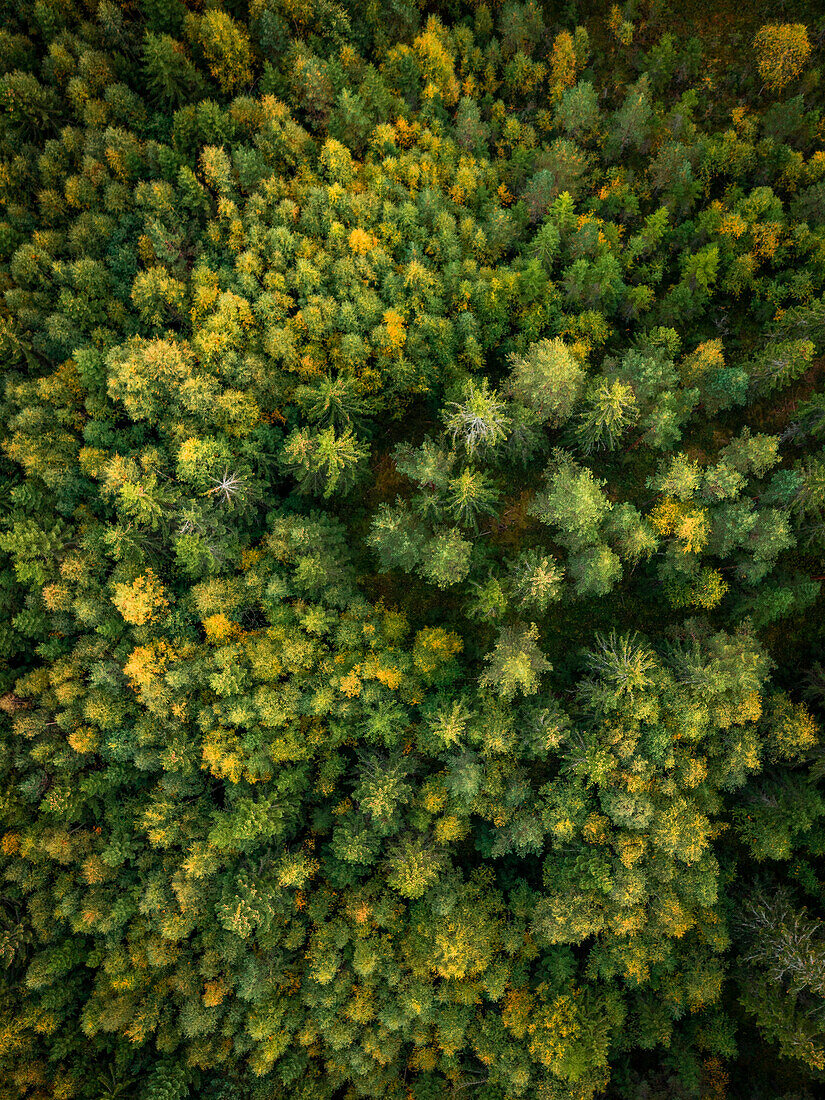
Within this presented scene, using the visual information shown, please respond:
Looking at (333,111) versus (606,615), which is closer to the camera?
(333,111)

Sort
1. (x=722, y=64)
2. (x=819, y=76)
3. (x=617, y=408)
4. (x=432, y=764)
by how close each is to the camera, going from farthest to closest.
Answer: (x=722, y=64), (x=819, y=76), (x=432, y=764), (x=617, y=408)

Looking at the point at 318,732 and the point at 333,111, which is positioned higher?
the point at 333,111

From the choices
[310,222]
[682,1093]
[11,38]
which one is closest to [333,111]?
[310,222]

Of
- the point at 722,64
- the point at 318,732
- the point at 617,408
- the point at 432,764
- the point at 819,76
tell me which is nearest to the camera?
the point at 617,408

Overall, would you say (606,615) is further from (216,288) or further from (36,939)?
(36,939)

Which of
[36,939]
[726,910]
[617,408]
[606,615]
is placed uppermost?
[617,408]

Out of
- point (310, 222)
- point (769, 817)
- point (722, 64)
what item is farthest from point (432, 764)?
point (722, 64)
